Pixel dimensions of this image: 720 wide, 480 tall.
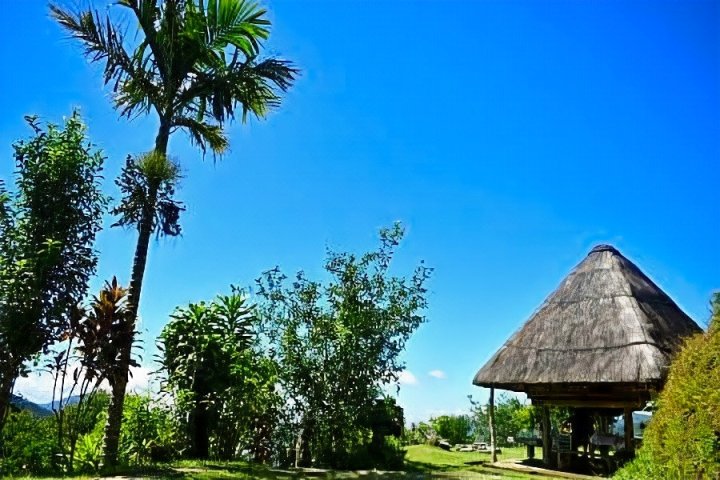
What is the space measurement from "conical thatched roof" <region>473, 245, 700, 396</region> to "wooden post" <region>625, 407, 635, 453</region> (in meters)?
0.63

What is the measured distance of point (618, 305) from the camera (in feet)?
42.7

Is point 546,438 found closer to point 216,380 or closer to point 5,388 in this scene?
point 216,380

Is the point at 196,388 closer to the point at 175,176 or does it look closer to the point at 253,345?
the point at 253,345

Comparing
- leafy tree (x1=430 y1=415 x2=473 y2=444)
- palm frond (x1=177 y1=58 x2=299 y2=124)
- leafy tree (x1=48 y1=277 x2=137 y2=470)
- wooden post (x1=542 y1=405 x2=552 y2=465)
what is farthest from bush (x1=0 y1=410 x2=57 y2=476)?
leafy tree (x1=430 y1=415 x2=473 y2=444)

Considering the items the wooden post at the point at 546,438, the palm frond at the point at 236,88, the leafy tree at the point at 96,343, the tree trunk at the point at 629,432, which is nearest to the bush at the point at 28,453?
the leafy tree at the point at 96,343

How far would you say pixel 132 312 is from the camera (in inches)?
356

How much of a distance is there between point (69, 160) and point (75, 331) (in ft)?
8.15

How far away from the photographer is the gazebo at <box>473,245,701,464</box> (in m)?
11.6

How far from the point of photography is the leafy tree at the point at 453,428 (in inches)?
825

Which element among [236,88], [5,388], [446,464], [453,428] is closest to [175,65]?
[236,88]

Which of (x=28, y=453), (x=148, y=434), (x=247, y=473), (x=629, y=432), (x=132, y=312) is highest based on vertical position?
(x=132, y=312)

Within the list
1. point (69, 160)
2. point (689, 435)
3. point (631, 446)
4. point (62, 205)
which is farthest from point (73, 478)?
point (631, 446)

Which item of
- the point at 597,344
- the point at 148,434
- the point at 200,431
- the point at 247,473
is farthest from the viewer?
the point at 597,344

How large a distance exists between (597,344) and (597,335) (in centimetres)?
28
